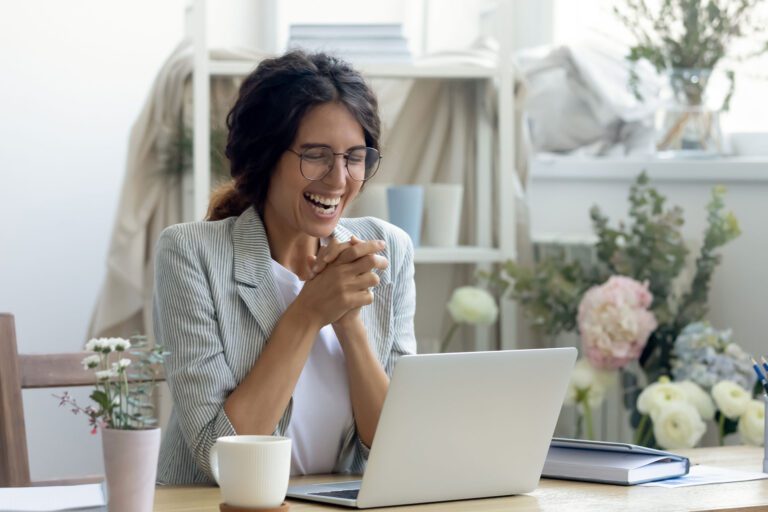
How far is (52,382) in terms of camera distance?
6.42ft

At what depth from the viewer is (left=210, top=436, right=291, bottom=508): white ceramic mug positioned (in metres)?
1.33

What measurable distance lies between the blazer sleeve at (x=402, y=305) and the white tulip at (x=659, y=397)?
56 cm

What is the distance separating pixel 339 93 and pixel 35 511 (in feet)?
2.83

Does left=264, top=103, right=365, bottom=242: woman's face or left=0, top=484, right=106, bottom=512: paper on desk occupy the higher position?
left=264, top=103, right=365, bottom=242: woman's face

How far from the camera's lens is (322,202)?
75.5 inches

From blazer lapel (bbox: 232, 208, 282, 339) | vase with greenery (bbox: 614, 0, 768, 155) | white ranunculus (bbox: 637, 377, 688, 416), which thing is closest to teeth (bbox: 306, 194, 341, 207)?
blazer lapel (bbox: 232, 208, 282, 339)

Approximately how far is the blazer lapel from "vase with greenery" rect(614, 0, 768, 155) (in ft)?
4.69

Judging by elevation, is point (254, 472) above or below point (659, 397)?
above

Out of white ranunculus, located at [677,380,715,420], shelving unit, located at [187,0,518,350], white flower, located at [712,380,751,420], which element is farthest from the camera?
shelving unit, located at [187,0,518,350]

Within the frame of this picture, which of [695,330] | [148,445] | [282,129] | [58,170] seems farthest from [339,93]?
[58,170]

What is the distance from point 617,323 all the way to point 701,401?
0.99 feet

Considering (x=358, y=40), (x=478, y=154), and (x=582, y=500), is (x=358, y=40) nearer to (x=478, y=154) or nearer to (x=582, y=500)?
(x=478, y=154)

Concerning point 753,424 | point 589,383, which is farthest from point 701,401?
point 589,383

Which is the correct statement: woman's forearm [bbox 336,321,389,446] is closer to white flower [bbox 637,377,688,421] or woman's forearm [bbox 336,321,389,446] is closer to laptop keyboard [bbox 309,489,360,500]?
laptop keyboard [bbox 309,489,360,500]
